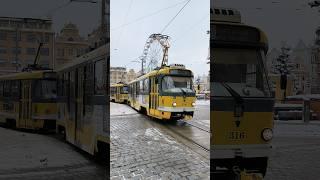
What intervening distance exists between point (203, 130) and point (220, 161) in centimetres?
26

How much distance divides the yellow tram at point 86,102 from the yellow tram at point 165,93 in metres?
0.24

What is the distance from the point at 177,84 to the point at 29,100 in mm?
1441

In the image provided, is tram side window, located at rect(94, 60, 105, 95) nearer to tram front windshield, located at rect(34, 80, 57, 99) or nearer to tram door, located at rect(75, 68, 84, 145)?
tram door, located at rect(75, 68, 84, 145)

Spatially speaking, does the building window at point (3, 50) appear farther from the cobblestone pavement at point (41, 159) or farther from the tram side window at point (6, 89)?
the cobblestone pavement at point (41, 159)

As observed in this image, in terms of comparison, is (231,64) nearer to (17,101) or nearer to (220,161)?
(220,161)

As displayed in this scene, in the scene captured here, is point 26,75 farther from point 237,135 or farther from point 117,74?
point 237,135

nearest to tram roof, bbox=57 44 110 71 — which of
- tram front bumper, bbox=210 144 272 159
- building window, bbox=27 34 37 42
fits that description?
building window, bbox=27 34 37 42

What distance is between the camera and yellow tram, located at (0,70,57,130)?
3.16 meters

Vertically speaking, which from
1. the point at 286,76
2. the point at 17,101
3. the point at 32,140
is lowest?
the point at 32,140

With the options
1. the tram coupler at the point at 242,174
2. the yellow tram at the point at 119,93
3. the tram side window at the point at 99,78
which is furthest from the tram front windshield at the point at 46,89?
the tram coupler at the point at 242,174

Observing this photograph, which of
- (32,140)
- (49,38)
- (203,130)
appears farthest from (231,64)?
(32,140)

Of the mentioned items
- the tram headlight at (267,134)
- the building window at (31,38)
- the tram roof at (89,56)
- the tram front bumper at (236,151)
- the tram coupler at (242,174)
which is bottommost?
the tram coupler at (242,174)

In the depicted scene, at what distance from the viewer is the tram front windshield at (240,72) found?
2.67 meters

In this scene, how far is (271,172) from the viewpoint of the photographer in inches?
117
